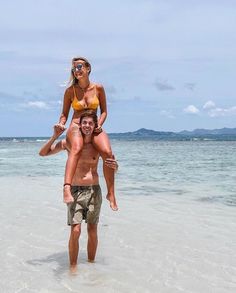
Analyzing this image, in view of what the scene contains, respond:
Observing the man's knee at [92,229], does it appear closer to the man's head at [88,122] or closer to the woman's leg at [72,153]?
the woman's leg at [72,153]

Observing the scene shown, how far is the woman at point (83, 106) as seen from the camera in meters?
6.10

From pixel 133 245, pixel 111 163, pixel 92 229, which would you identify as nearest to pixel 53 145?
pixel 111 163

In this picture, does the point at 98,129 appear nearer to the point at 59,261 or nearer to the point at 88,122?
the point at 88,122

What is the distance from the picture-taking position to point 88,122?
6078mm

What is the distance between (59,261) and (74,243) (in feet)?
2.53

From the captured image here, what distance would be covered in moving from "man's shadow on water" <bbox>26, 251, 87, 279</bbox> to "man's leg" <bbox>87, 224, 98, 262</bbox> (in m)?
0.14

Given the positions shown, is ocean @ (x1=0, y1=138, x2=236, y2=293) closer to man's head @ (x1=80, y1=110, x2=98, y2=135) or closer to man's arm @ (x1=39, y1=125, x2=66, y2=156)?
man's arm @ (x1=39, y1=125, x2=66, y2=156)

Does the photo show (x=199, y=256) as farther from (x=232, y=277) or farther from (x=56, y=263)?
(x=56, y=263)

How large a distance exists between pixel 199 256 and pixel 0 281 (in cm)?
285

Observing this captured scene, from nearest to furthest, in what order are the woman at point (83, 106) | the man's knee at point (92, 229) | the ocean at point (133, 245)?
the ocean at point (133, 245)
the woman at point (83, 106)
the man's knee at point (92, 229)

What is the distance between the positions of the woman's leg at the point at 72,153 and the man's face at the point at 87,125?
8cm

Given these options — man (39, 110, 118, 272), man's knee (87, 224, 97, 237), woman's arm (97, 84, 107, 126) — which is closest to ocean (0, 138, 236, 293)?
man's knee (87, 224, 97, 237)

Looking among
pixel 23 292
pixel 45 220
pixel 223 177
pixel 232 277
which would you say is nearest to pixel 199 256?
pixel 232 277

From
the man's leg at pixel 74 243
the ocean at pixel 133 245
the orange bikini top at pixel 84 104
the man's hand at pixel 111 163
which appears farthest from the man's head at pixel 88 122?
the ocean at pixel 133 245
